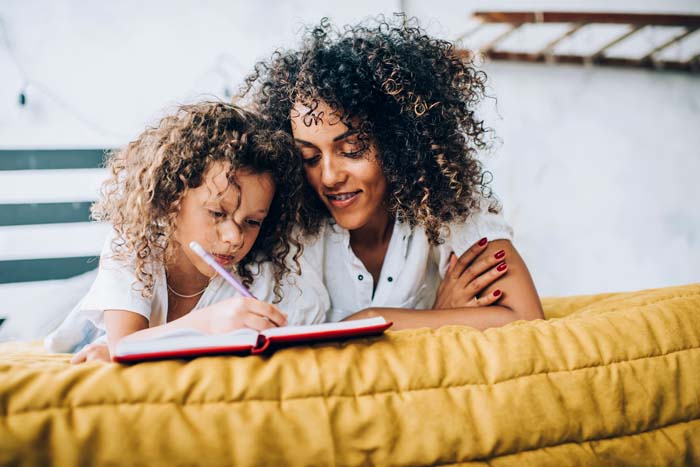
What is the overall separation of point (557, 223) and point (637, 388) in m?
2.01

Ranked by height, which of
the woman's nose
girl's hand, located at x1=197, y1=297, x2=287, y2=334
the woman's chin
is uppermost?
the woman's nose

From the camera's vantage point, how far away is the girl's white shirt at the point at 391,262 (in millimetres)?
1245

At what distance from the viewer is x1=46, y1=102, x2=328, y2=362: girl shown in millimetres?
997

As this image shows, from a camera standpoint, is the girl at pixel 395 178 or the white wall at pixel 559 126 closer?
the girl at pixel 395 178

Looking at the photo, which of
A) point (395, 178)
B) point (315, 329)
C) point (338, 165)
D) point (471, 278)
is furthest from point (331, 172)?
point (315, 329)

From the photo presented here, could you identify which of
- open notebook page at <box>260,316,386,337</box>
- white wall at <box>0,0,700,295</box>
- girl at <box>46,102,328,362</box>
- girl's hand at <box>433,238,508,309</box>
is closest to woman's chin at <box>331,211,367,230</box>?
girl at <box>46,102,328,362</box>

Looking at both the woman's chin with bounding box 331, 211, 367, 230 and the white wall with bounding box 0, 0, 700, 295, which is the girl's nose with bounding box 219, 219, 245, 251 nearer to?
the woman's chin with bounding box 331, 211, 367, 230

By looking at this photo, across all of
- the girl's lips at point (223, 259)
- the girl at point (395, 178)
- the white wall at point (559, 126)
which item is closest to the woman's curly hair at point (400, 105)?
the girl at point (395, 178)

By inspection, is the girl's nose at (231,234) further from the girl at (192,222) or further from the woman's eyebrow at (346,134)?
the woman's eyebrow at (346,134)

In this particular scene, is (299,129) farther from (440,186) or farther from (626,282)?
(626,282)

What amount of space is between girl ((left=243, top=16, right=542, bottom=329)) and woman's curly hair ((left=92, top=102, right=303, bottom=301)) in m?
0.09

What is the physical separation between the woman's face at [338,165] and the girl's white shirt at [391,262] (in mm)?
105

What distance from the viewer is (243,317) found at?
0.78 m

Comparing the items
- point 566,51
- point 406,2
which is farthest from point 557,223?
point 406,2
